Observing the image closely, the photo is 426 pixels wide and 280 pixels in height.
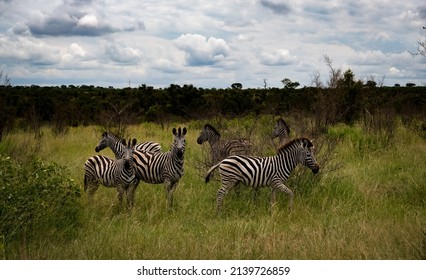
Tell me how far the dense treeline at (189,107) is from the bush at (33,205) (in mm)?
7273

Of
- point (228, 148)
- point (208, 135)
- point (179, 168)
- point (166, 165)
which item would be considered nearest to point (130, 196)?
point (166, 165)

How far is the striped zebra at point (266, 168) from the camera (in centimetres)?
693

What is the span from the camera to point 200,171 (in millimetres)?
9367

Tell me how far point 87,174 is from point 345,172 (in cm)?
490

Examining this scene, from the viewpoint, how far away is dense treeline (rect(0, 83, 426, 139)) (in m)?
15.2

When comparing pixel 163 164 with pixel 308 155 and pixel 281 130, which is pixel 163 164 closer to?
pixel 308 155

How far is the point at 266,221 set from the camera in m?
6.56

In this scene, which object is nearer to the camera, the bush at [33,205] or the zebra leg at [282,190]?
the bush at [33,205]

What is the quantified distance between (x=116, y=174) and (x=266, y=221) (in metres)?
2.29

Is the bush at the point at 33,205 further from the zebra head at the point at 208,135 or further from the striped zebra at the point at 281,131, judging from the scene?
the striped zebra at the point at 281,131

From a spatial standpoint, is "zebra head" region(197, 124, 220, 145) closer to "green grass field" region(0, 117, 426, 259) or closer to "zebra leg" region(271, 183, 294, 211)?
"green grass field" region(0, 117, 426, 259)

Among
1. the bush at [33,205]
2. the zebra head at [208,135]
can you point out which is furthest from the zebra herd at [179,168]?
the zebra head at [208,135]

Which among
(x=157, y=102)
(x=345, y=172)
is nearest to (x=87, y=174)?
(x=345, y=172)
